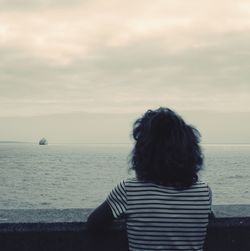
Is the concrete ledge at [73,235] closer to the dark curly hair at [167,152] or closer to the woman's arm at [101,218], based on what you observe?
the woman's arm at [101,218]

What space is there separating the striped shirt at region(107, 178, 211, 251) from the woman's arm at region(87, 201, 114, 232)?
8 cm

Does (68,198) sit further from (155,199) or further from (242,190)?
(155,199)

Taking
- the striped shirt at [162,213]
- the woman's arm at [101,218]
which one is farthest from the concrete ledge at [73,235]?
the striped shirt at [162,213]

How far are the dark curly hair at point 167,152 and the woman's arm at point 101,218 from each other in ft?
0.82

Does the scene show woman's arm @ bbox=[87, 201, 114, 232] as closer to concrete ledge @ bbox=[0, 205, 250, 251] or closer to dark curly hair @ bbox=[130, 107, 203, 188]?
dark curly hair @ bbox=[130, 107, 203, 188]

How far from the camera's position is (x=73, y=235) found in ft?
10.8

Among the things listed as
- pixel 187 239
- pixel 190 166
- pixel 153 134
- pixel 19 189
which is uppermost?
pixel 153 134

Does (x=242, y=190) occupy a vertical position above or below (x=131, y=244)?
below

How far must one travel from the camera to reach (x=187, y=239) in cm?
254

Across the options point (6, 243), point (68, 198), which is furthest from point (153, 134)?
point (68, 198)

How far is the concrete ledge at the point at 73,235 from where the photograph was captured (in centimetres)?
328

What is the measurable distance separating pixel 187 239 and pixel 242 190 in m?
31.6

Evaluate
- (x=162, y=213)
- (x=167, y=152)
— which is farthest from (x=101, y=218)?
(x=167, y=152)

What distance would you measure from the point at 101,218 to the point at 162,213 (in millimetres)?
397
